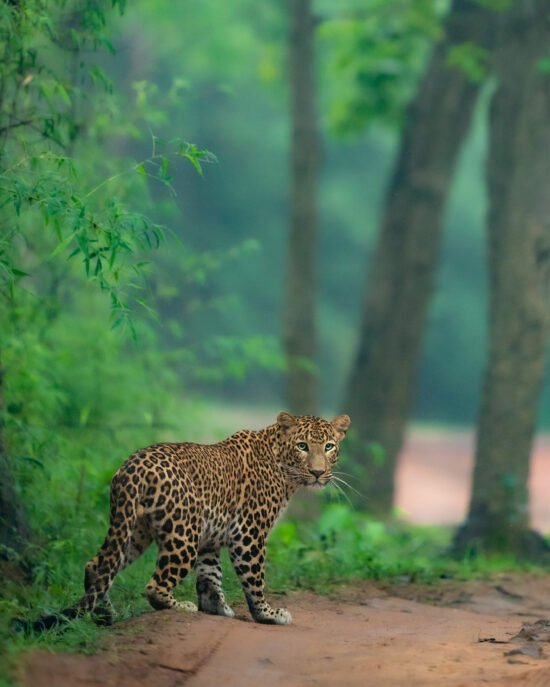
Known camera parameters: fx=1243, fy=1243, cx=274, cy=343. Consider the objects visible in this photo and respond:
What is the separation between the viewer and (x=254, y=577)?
6.78 meters

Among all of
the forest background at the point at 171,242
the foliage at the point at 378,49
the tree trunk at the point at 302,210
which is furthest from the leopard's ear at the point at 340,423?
the foliage at the point at 378,49

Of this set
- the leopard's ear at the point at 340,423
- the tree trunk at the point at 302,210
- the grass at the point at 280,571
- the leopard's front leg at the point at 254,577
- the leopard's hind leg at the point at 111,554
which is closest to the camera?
the grass at the point at 280,571

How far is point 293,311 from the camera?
14.8 m

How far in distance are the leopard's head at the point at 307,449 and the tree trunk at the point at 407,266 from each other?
757 cm

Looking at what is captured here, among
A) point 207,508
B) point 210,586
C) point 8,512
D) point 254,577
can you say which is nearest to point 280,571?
point 210,586

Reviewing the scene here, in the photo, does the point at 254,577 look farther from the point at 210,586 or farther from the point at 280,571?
the point at 280,571

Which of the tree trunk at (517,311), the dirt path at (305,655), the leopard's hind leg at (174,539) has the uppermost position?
the tree trunk at (517,311)

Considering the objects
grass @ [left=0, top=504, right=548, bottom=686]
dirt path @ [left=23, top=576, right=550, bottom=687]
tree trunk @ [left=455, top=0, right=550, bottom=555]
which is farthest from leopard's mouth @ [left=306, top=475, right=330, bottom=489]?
tree trunk @ [left=455, top=0, right=550, bottom=555]

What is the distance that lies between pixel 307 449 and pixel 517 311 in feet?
16.6

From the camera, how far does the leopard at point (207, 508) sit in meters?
6.27

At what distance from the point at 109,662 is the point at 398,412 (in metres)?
9.37

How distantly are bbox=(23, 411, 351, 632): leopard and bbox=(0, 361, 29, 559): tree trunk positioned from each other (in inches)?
46.2

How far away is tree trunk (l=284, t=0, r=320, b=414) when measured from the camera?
577 inches

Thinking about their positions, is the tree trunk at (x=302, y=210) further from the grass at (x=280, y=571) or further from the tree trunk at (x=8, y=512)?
the tree trunk at (x=8, y=512)
